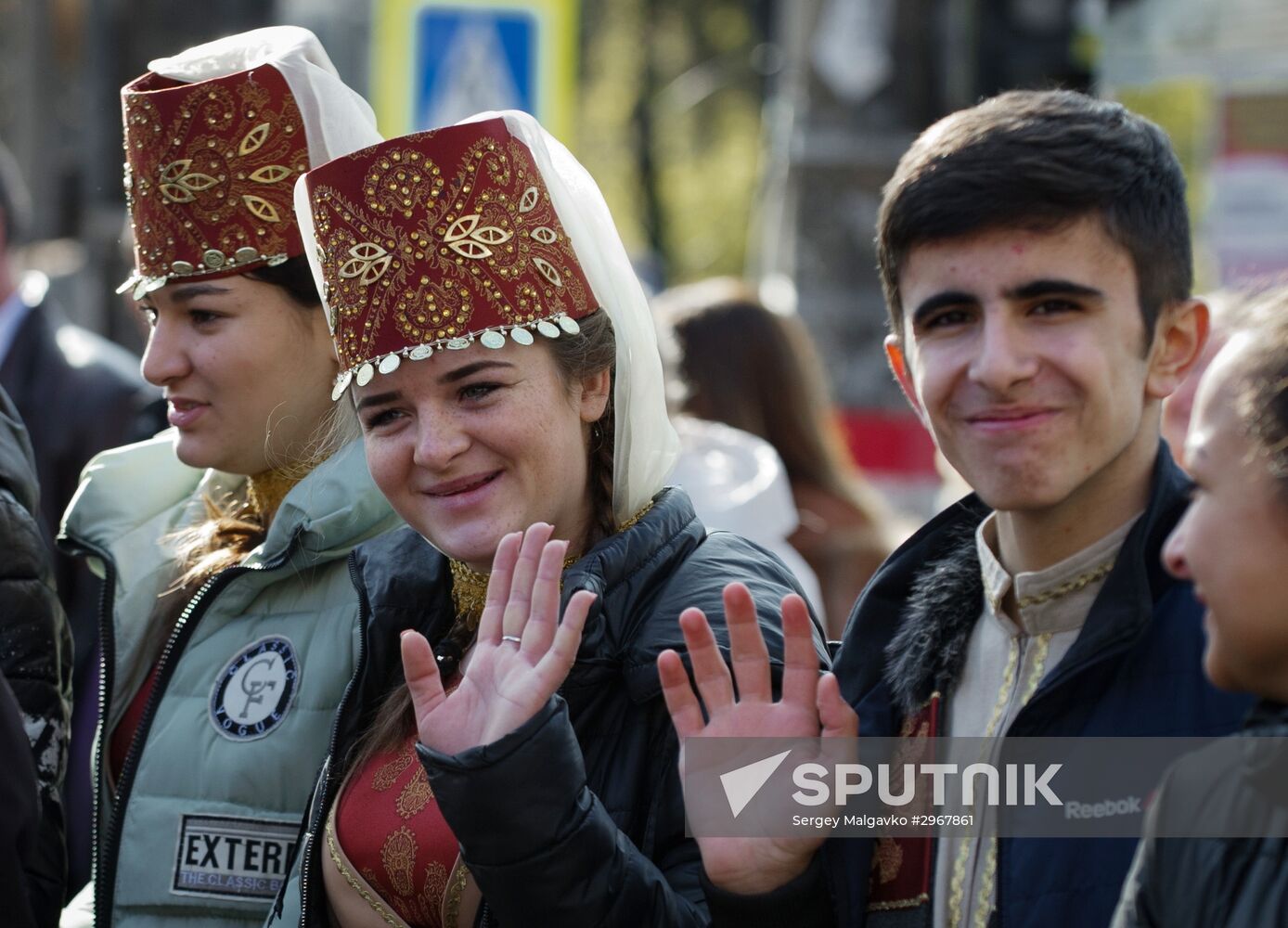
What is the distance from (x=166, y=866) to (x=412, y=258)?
1.17 metres

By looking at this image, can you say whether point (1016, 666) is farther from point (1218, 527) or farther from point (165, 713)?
point (165, 713)

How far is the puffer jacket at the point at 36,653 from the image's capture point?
3.09m

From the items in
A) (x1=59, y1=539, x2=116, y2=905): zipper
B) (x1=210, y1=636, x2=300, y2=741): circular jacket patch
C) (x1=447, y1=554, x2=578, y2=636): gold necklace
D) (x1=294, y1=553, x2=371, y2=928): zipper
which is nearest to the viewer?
(x1=294, y1=553, x2=371, y2=928): zipper

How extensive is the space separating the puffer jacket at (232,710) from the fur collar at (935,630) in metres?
1.03

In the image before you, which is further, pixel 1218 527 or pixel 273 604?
pixel 273 604

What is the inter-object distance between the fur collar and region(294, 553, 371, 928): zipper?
0.92 metres

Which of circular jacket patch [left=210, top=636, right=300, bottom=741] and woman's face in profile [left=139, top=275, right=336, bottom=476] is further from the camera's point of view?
woman's face in profile [left=139, top=275, right=336, bottom=476]

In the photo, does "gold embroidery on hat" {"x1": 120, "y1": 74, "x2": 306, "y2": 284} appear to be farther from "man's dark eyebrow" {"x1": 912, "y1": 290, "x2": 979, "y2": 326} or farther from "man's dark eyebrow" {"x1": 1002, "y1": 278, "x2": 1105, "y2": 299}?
"man's dark eyebrow" {"x1": 1002, "y1": 278, "x2": 1105, "y2": 299}

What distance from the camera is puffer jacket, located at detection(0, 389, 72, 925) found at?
3094mm

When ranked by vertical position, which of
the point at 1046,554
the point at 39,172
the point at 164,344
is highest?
the point at 39,172

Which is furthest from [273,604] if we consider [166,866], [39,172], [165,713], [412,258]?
[39,172]

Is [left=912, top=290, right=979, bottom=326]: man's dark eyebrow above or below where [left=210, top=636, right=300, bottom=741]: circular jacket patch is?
above

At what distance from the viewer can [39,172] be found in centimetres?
1473

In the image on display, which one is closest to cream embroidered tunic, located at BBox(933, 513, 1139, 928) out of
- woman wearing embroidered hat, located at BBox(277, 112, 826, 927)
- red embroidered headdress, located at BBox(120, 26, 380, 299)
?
woman wearing embroidered hat, located at BBox(277, 112, 826, 927)
